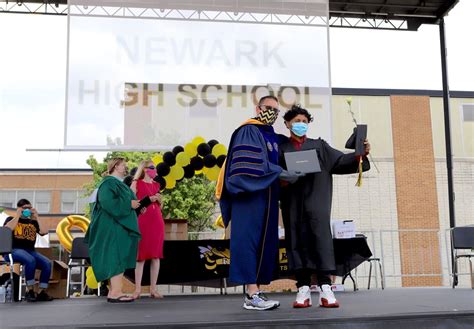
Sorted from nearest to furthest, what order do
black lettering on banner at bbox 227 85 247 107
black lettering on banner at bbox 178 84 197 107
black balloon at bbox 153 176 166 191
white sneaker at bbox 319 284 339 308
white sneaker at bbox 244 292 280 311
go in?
white sneaker at bbox 244 292 280 311 < white sneaker at bbox 319 284 339 308 < black balloon at bbox 153 176 166 191 < black lettering on banner at bbox 178 84 197 107 < black lettering on banner at bbox 227 85 247 107

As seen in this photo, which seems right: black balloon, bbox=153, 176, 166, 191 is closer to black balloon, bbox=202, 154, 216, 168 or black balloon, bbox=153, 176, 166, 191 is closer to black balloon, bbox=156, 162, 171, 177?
black balloon, bbox=156, 162, 171, 177

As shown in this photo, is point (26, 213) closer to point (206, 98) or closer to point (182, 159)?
→ point (182, 159)

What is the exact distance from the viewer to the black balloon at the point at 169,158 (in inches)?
321

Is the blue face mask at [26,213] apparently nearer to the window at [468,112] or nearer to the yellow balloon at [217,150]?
the yellow balloon at [217,150]

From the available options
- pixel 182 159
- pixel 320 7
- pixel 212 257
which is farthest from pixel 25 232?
pixel 320 7

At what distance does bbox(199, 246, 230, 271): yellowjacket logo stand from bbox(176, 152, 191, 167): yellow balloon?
1996mm

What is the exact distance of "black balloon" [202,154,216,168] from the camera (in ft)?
27.0

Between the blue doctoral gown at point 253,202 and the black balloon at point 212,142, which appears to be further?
the black balloon at point 212,142

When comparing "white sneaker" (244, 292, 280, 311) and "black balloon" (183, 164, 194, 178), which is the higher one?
"black balloon" (183, 164, 194, 178)

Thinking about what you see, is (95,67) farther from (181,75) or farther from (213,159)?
(213,159)

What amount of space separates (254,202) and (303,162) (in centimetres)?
46

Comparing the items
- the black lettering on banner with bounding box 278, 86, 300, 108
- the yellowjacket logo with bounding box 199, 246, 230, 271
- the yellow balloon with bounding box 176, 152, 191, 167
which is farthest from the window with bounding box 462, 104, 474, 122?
the yellowjacket logo with bounding box 199, 246, 230, 271

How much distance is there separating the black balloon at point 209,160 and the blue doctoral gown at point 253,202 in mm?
4040

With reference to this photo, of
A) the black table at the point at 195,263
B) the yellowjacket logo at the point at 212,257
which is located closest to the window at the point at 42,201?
the black table at the point at 195,263
